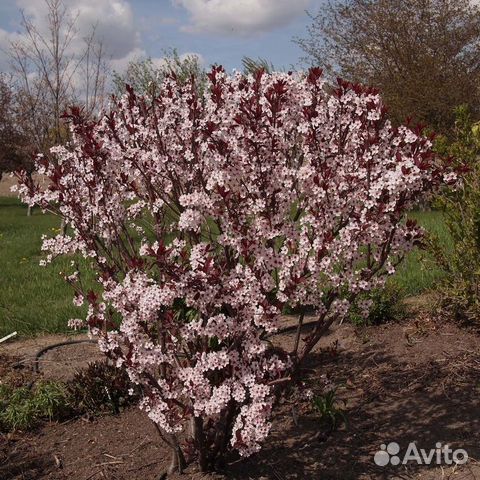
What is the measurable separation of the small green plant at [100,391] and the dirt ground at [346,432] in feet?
0.29

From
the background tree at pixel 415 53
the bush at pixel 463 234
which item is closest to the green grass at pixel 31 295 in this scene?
the bush at pixel 463 234

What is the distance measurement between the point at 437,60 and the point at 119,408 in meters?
18.7

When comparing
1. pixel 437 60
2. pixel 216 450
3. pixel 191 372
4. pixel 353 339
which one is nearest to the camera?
pixel 191 372

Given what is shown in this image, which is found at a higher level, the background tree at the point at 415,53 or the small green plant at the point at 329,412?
the background tree at the point at 415,53

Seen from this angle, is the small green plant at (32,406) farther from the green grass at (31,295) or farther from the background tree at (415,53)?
the background tree at (415,53)

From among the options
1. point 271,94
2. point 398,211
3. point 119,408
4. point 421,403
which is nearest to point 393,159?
point 398,211

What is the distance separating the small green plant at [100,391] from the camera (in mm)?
4281

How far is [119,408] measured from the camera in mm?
4316

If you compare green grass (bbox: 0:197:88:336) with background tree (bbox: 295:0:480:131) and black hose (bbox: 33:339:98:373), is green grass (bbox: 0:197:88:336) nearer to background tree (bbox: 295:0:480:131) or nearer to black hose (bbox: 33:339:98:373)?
black hose (bbox: 33:339:98:373)

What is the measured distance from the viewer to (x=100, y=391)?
4.32m

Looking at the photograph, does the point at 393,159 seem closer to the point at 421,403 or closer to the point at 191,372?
the point at 191,372

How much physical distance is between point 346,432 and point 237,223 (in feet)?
5.35

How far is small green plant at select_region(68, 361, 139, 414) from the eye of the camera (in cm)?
428

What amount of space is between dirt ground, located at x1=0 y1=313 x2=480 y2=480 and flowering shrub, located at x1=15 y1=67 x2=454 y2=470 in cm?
43
